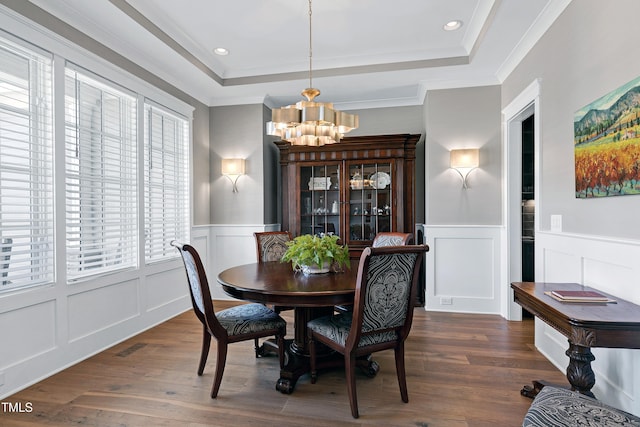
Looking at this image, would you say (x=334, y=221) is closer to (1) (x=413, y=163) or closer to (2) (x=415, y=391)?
(1) (x=413, y=163)

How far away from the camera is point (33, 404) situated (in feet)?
7.02

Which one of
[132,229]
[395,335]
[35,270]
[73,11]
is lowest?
[395,335]

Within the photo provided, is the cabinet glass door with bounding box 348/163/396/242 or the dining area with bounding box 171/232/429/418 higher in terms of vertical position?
the cabinet glass door with bounding box 348/163/396/242

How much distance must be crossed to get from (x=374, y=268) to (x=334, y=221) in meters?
2.51

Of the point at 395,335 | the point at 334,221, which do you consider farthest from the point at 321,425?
the point at 334,221

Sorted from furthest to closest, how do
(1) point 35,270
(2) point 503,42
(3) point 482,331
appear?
(3) point 482,331 < (2) point 503,42 < (1) point 35,270

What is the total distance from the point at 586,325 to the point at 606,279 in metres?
0.70

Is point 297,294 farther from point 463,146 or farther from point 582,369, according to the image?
point 463,146

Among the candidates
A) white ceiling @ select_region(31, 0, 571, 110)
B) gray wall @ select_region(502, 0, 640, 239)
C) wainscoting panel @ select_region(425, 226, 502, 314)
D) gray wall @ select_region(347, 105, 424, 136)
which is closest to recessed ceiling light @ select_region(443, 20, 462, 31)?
white ceiling @ select_region(31, 0, 571, 110)

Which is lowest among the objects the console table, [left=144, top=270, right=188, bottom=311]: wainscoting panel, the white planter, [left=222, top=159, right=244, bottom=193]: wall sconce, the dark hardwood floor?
the dark hardwood floor

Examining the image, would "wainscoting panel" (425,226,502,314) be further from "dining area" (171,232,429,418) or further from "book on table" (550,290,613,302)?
"book on table" (550,290,613,302)

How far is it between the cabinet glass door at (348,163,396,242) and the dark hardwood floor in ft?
5.02

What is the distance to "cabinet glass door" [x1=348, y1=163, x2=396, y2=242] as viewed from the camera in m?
4.27

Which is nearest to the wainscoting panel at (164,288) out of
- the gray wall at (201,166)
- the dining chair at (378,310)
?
the gray wall at (201,166)
